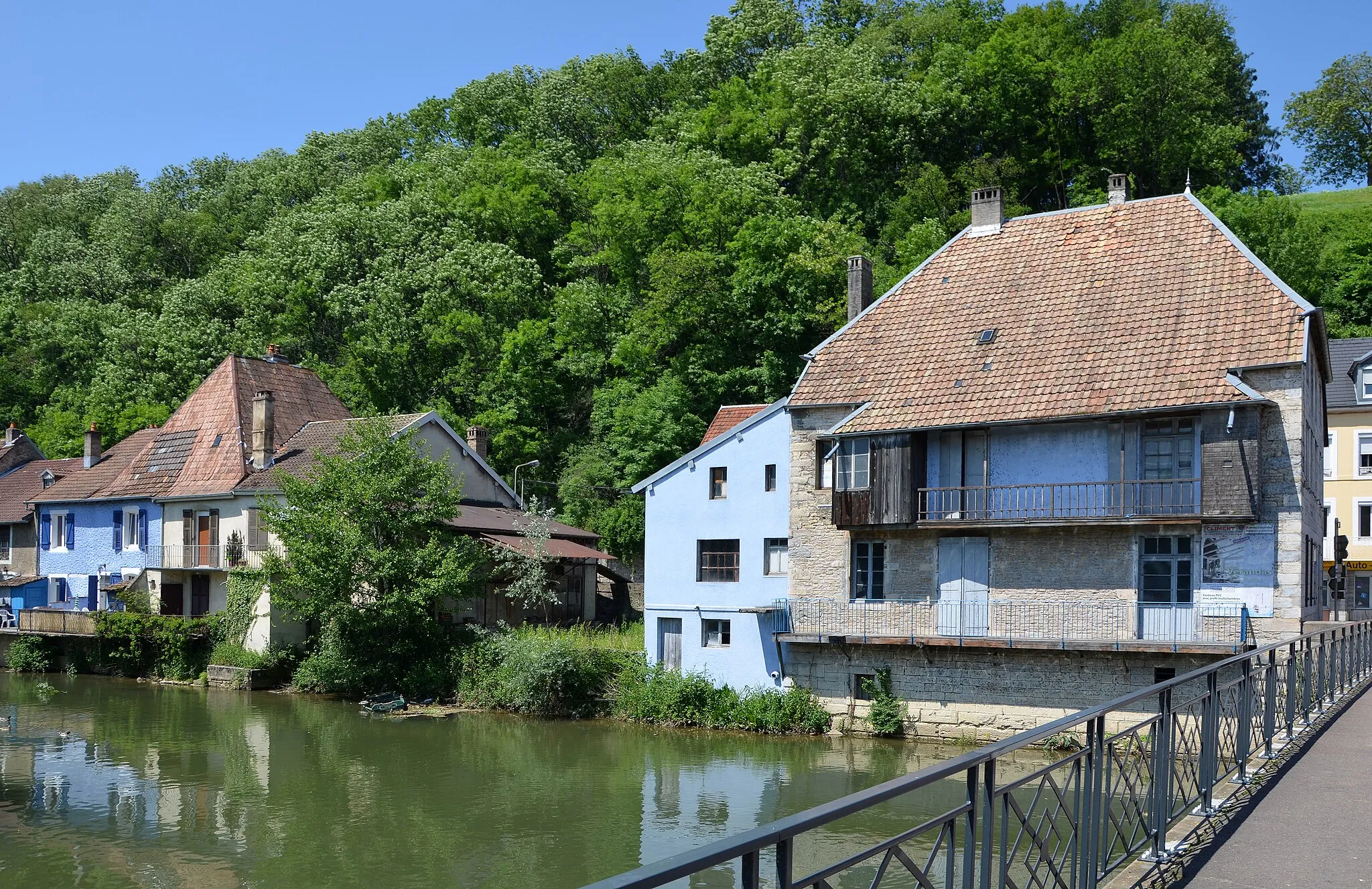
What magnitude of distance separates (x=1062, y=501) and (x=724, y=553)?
9.33m

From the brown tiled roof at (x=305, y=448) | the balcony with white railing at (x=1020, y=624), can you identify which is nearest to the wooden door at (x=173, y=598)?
the brown tiled roof at (x=305, y=448)

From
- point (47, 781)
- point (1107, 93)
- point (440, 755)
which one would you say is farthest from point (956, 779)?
point (1107, 93)

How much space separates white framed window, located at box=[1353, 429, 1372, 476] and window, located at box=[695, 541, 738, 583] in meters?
26.7

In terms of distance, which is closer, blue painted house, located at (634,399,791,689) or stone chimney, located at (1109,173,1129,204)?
blue painted house, located at (634,399,791,689)

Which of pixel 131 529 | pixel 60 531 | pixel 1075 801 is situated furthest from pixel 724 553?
pixel 60 531

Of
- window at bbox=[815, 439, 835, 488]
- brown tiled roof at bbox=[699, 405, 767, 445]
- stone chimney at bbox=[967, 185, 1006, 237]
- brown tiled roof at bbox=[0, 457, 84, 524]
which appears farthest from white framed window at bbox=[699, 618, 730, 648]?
brown tiled roof at bbox=[0, 457, 84, 524]

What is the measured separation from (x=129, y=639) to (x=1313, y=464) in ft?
123

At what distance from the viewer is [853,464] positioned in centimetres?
2978

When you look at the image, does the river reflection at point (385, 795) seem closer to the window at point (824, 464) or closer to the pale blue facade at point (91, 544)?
the window at point (824, 464)

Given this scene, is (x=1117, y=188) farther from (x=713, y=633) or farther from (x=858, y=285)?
(x=713, y=633)

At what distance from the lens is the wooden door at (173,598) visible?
43.1 m

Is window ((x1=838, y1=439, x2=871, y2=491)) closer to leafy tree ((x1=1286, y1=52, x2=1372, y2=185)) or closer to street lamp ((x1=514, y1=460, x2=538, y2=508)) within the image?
street lamp ((x1=514, y1=460, x2=538, y2=508))

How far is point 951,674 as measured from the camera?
28094 millimetres

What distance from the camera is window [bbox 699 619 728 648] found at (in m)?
31.5
